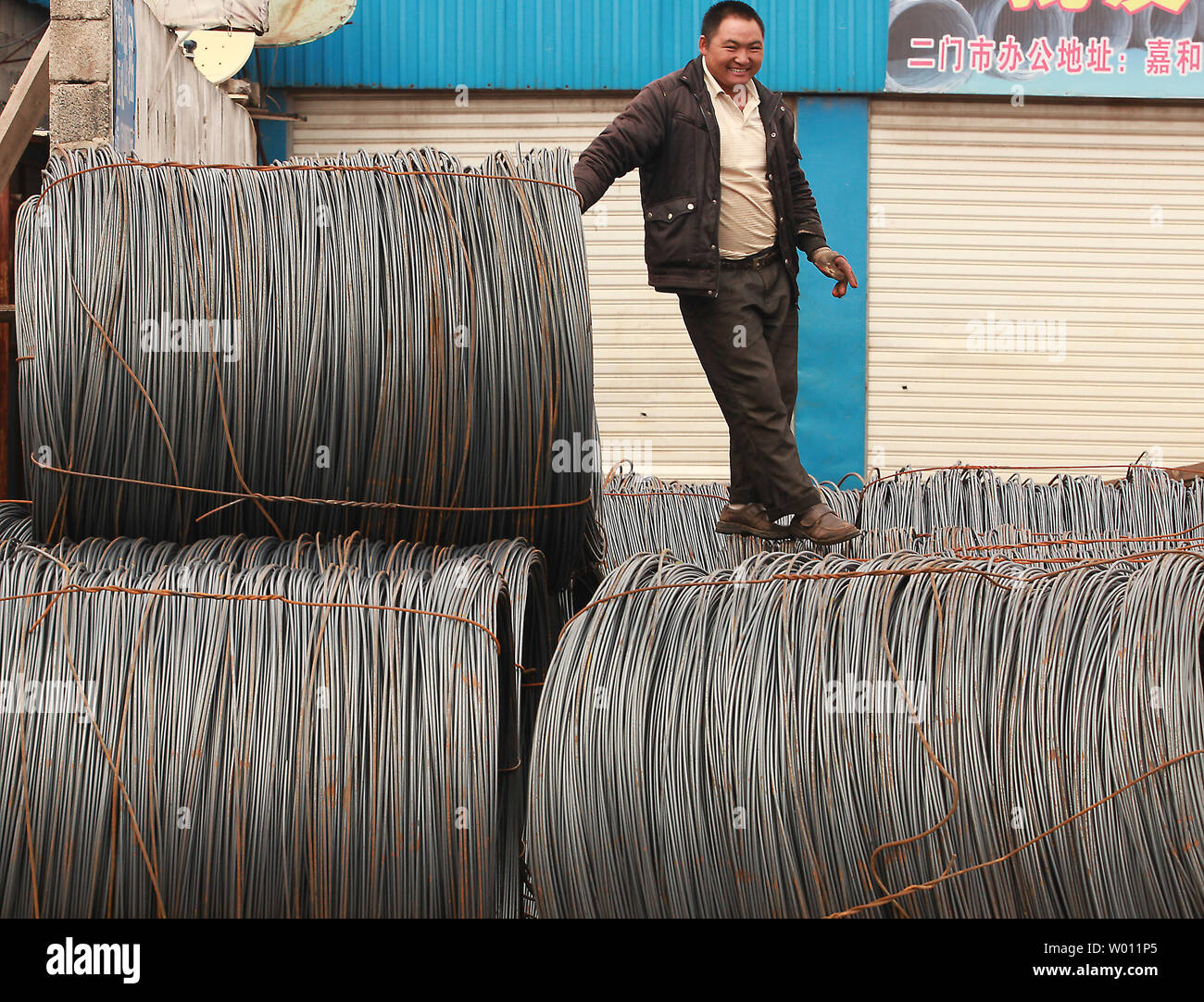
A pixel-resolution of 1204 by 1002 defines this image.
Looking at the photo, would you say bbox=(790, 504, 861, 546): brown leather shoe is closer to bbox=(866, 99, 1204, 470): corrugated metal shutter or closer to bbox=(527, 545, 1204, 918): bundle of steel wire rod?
bbox=(527, 545, 1204, 918): bundle of steel wire rod

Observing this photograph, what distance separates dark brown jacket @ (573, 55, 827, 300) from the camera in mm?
3504

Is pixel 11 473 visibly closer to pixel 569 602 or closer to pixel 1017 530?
pixel 569 602

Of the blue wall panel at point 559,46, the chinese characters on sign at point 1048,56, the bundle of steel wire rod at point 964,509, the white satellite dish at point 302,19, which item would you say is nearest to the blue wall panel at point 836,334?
the blue wall panel at point 559,46

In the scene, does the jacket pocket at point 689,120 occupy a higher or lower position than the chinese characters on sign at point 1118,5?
lower

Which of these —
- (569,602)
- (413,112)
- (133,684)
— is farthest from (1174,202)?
(133,684)

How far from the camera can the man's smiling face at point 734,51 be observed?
3.58 metres

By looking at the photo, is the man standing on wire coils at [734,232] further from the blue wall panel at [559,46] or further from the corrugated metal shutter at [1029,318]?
the corrugated metal shutter at [1029,318]

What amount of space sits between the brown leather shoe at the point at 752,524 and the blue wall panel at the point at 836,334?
463cm

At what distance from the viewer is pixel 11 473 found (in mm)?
7277

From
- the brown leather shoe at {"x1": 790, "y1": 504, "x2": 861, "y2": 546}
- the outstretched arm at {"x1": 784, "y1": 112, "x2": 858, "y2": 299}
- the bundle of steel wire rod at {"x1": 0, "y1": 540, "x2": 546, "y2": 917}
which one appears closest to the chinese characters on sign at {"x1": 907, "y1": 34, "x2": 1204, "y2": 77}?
the outstretched arm at {"x1": 784, "y1": 112, "x2": 858, "y2": 299}

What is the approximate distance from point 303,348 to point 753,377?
4.67 ft

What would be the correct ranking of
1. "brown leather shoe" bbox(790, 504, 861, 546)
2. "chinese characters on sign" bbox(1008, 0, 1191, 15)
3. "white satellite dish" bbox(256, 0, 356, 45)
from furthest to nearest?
"chinese characters on sign" bbox(1008, 0, 1191, 15), "white satellite dish" bbox(256, 0, 356, 45), "brown leather shoe" bbox(790, 504, 861, 546)

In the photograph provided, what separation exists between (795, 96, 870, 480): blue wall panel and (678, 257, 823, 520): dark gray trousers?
465cm

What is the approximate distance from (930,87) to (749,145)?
510 centimetres
